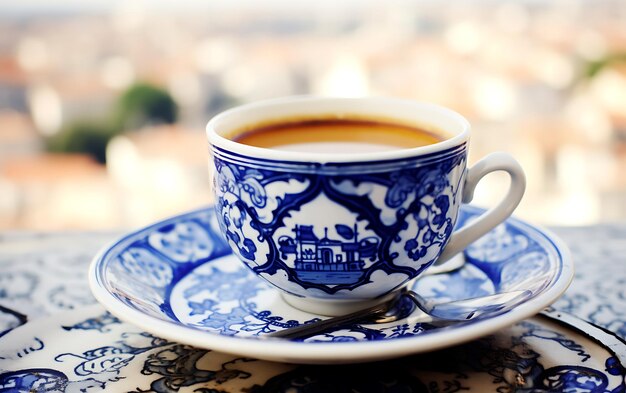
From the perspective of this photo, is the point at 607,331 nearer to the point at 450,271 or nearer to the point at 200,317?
the point at 450,271

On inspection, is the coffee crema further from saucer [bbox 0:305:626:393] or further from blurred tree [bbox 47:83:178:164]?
blurred tree [bbox 47:83:178:164]

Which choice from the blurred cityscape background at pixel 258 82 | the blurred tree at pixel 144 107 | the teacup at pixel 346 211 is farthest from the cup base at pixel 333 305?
the blurred tree at pixel 144 107

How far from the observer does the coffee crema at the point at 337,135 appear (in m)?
0.58

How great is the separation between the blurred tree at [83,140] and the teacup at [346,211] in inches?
240

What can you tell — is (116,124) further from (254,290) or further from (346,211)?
(346,211)

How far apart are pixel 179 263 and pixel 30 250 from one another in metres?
0.24

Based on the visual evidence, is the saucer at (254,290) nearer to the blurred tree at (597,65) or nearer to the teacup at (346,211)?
the teacup at (346,211)

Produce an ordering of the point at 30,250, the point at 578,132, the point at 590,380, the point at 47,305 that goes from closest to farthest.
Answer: the point at 590,380
the point at 47,305
the point at 30,250
the point at 578,132

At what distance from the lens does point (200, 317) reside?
495 millimetres

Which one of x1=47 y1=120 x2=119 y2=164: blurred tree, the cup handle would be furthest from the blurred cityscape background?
the cup handle

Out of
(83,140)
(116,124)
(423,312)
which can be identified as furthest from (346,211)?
(116,124)

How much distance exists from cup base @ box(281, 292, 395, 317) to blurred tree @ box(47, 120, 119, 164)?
609 cm

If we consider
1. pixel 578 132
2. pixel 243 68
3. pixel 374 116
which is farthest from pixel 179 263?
pixel 243 68

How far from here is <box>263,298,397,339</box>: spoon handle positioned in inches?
17.4
